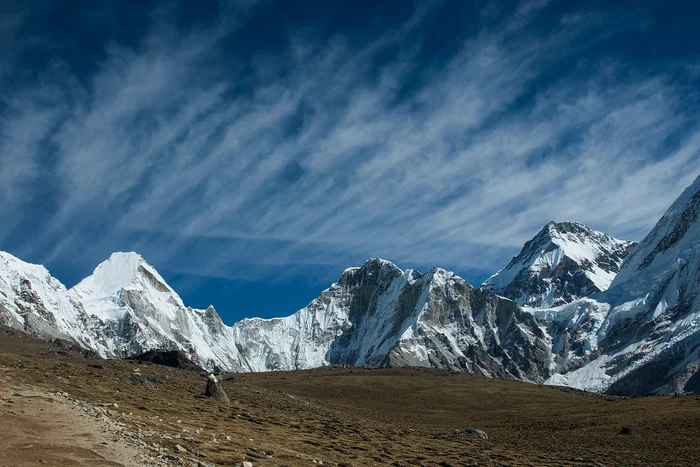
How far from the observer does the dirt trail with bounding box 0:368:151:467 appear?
42.3ft

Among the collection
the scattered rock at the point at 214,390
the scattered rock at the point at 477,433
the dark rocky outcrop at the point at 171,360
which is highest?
the dark rocky outcrop at the point at 171,360

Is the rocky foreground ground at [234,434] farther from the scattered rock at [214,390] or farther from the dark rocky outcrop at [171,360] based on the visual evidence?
the dark rocky outcrop at [171,360]

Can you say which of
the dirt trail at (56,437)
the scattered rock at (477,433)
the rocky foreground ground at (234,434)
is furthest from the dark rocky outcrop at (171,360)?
the dirt trail at (56,437)

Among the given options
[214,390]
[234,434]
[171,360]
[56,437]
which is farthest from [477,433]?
[171,360]

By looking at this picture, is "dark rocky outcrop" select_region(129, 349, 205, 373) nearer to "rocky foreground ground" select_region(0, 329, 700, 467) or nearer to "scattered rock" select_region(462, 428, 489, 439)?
"rocky foreground ground" select_region(0, 329, 700, 467)

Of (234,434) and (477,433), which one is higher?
(477,433)

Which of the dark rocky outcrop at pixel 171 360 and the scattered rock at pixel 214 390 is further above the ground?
the dark rocky outcrop at pixel 171 360

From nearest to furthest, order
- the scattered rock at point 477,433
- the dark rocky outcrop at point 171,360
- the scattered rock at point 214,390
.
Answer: the scattered rock at point 214,390, the scattered rock at point 477,433, the dark rocky outcrop at point 171,360

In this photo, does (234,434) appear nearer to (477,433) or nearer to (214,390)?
(214,390)

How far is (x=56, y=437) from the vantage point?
14.6 m

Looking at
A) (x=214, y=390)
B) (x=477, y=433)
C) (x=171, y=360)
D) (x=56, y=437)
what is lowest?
(x=56, y=437)

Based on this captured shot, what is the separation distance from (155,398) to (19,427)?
10.9 meters

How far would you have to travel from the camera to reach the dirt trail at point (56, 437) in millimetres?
12891

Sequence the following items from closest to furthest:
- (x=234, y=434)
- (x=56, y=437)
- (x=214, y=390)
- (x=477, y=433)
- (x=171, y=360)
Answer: (x=56, y=437) → (x=234, y=434) → (x=214, y=390) → (x=477, y=433) → (x=171, y=360)
